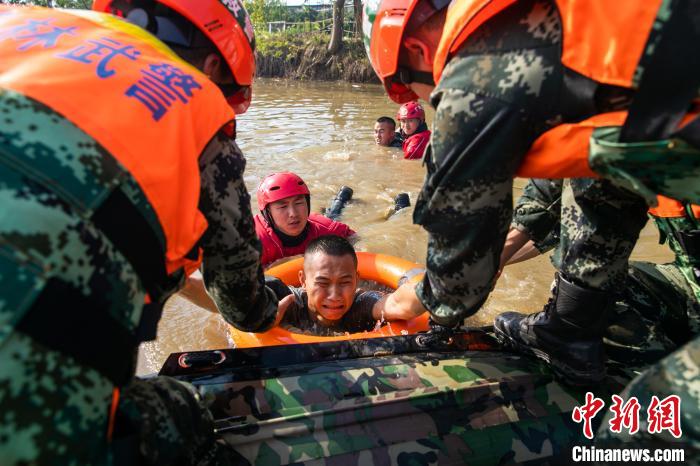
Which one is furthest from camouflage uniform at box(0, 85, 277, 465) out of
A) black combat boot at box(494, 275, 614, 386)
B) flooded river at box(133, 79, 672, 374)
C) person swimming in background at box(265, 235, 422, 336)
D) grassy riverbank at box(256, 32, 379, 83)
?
grassy riverbank at box(256, 32, 379, 83)

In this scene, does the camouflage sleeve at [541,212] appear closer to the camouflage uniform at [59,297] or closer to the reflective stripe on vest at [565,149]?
the reflective stripe on vest at [565,149]

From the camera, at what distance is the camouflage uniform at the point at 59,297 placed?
774mm

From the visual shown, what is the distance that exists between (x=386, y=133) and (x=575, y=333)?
7067 millimetres

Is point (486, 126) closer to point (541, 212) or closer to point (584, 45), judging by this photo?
point (584, 45)

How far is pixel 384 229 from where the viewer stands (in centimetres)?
559

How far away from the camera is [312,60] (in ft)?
72.1

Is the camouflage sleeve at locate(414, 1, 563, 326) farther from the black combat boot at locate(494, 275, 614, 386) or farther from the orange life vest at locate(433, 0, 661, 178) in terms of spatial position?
the black combat boot at locate(494, 275, 614, 386)

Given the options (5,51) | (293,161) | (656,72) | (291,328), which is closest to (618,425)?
(656,72)

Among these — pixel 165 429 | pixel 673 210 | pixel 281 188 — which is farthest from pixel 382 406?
pixel 281 188

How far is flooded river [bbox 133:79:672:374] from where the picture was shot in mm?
3789

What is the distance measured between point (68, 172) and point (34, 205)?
9 centimetres

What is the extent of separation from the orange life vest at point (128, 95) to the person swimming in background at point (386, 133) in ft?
25.0

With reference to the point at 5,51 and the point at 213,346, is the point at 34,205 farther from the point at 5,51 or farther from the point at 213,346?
the point at 213,346

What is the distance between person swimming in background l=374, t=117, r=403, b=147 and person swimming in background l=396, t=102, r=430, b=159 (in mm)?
357
